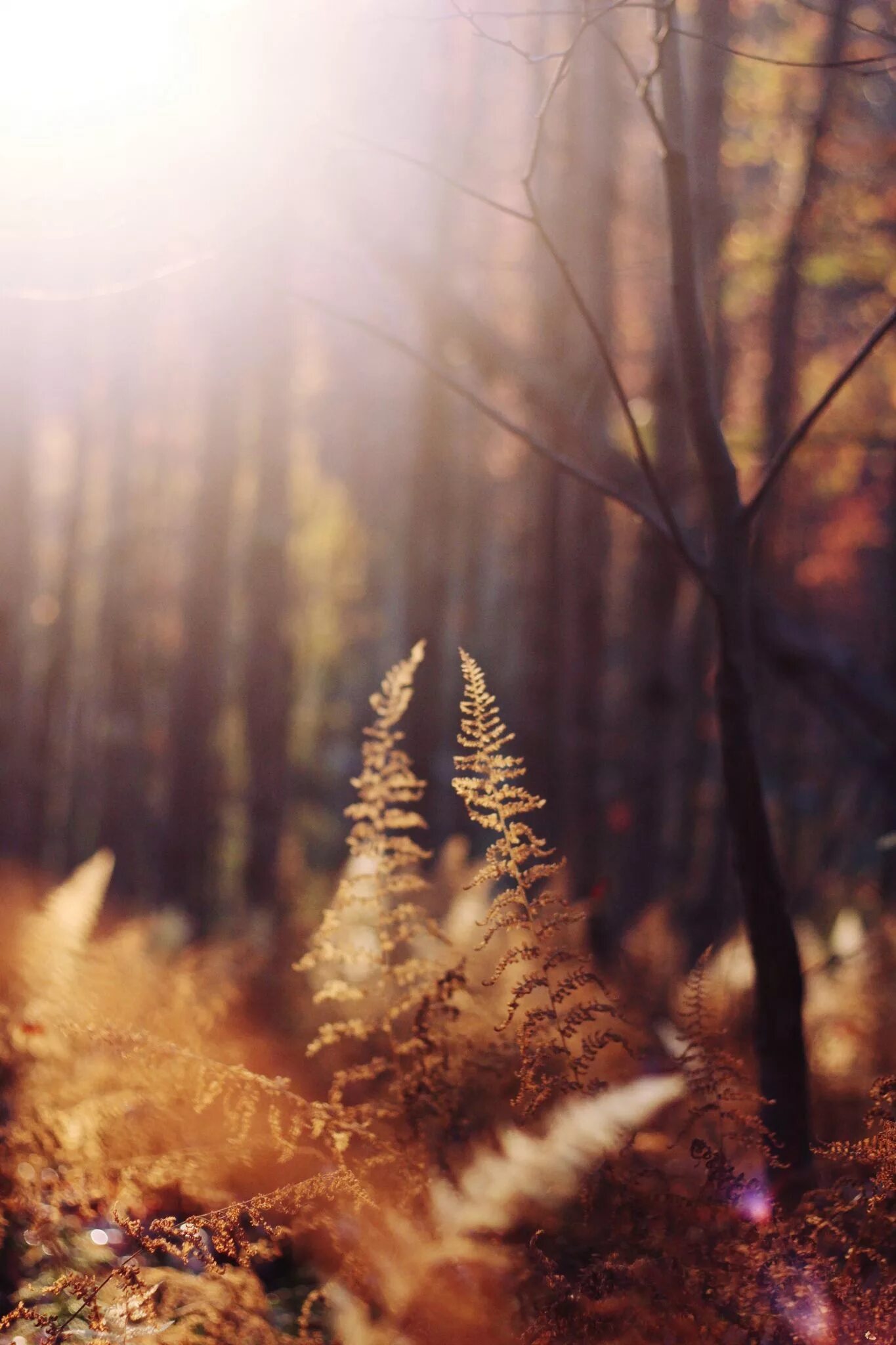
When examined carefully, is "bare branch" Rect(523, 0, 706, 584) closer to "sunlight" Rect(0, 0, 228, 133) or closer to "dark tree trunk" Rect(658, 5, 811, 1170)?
"dark tree trunk" Rect(658, 5, 811, 1170)

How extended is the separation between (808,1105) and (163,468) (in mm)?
15533

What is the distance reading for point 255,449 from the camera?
9.91 m

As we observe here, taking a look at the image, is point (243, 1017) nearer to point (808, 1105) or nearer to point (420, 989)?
point (420, 989)

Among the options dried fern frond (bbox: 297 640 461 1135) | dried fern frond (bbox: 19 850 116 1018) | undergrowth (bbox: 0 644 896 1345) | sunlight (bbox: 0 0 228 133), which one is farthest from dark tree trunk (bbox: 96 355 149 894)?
dried fern frond (bbox: 297 640 461 1135)

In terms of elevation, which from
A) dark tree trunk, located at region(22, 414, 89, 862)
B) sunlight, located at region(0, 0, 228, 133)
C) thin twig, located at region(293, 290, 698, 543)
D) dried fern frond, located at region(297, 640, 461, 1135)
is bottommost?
dark tree trunk, located at region(22, 414, 89, 862)

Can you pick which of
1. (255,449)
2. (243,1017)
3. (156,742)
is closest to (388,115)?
(255,449)

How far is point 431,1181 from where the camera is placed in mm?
2100

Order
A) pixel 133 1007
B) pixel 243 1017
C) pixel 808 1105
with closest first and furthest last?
pixel 808 1105
pixel 133 1007
pixel 243 1017

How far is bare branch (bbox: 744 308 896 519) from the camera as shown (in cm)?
205

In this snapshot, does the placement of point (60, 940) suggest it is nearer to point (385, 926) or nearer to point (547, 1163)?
point (385, 926)

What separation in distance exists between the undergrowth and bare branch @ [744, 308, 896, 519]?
669 millimetres

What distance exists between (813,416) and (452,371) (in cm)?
224

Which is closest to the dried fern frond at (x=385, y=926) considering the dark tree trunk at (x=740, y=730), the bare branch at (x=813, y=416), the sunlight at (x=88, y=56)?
the dark tree trunk at (x=740, y=730)

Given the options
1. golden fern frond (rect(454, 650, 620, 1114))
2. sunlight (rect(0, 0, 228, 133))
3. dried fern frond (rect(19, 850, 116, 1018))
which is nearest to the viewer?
golden fern frond (rect(454, 650, 620, 1114))
